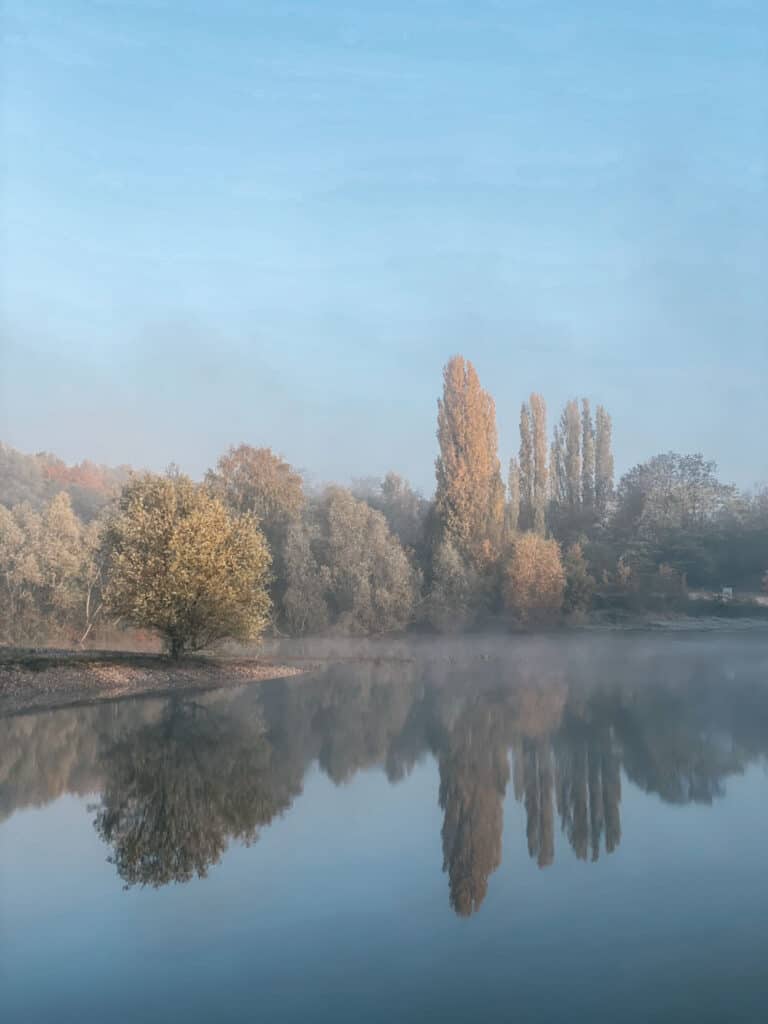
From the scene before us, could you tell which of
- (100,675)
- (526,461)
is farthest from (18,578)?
(526,461)

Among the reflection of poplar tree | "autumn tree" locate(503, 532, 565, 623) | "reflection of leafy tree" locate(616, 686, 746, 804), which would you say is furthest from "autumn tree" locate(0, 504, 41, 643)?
the reflection of poplar tree

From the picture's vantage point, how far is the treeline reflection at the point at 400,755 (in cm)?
1344

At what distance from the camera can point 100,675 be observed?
101 ft

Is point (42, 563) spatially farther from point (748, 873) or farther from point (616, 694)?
point (748, 873)

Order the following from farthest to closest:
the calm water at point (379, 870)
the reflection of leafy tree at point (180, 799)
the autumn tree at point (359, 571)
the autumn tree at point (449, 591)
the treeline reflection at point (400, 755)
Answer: the autumn tree at point (449, 591)
the autumn tree at point (359, 571)
the treeline reflection at point (400, 755)
the reflection of leafy tree at point (180, 799)
the calm water at point (379, 870)

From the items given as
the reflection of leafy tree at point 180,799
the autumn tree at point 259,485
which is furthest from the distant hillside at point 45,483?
the reflection of leafy tree at point 180,799

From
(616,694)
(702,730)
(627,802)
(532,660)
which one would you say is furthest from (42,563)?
(627,802)

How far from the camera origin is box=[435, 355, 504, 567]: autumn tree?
215ft

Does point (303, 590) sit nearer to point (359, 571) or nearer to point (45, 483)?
point (359, 571)

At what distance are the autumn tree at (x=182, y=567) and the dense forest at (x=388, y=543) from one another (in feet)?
0.25

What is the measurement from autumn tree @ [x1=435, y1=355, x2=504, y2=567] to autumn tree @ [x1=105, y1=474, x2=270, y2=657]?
3039 cm

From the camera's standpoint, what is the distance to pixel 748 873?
1172 centimetres

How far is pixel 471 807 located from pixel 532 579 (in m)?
50.3

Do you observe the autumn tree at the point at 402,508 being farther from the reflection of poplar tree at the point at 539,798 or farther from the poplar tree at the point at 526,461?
the reflection of poplar tree at the point at 539,798
